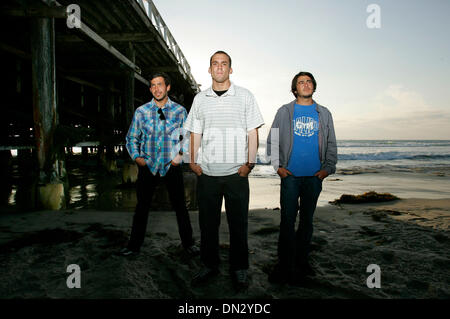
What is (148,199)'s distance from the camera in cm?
280

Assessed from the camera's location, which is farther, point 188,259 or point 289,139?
point 188,259

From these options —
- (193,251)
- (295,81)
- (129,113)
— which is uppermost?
(129,113)

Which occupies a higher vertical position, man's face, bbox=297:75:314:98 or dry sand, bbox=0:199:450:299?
man's face, bbox=297:75:314:98

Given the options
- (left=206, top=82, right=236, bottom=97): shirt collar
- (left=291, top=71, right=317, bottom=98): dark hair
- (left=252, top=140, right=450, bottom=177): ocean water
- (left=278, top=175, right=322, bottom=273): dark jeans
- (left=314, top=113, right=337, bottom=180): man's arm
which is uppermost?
(left=291, top=71, right=317, bottom=98): dark hair

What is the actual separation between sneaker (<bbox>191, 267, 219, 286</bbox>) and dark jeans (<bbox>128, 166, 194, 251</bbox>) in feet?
2.01

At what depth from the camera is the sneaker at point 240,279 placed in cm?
213

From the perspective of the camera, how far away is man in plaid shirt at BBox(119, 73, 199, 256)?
2.75m

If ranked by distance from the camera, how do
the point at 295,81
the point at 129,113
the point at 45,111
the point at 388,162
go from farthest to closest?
1. the point at 388,162
2. the point at 129,113
3. the point at 45,111
4. the point at 295,81

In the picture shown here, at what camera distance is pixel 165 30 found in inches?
360

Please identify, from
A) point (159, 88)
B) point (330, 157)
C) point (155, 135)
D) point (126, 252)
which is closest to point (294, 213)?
point (330, 157)

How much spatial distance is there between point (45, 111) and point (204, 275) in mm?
4217

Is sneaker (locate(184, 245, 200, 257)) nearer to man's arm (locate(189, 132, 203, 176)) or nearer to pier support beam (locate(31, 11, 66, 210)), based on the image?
man's arm (locate(189, 132, 203, 176))

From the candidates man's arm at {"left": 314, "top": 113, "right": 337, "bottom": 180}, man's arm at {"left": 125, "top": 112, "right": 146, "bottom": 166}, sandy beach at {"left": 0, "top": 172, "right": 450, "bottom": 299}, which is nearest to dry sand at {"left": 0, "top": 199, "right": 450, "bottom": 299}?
sandy beach at {"left": 0, "top": 172, "right": 450, "bottom": 299}

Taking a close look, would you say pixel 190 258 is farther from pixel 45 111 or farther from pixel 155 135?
pixel 45 111
